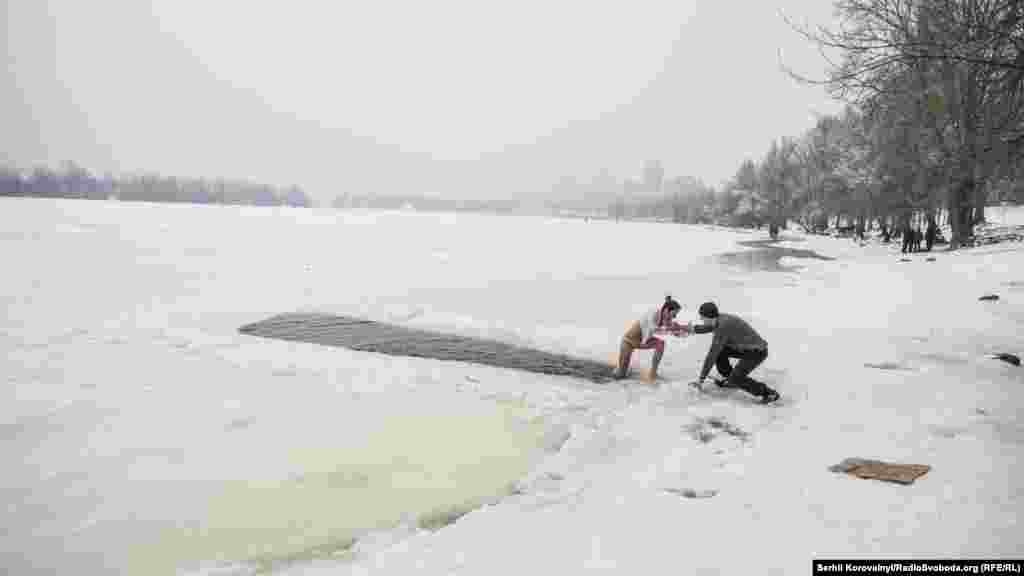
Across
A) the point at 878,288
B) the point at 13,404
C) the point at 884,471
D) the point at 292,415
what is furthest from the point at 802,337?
the point at 13,404

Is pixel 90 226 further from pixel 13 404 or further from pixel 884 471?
pixel 884 471

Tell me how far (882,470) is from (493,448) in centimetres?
411

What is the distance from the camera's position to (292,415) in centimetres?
725

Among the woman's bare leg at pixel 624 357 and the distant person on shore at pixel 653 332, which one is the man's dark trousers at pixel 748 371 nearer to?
the distant person on shore at pixel 653 332

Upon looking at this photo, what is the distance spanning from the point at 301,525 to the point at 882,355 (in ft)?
33.3

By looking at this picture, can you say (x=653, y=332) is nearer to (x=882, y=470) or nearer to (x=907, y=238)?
(x=882, y=470)

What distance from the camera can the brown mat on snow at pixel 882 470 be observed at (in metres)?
4.77

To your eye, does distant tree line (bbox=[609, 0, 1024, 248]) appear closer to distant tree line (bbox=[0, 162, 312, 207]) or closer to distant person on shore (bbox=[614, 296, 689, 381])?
distant person on shore (bbox=[614, 296, 689, 381])

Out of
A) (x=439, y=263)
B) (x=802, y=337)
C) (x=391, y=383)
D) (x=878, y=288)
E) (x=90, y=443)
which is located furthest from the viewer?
(x=439, y=263)

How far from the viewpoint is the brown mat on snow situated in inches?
188

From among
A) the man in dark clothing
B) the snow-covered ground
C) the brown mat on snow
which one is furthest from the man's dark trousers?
the brown mat on snow

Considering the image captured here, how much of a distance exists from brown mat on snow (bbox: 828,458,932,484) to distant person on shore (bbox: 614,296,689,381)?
10.0 feet

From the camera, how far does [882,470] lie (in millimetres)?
4953

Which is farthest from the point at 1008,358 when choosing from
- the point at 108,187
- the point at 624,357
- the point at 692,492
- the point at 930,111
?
the point at 108,187
